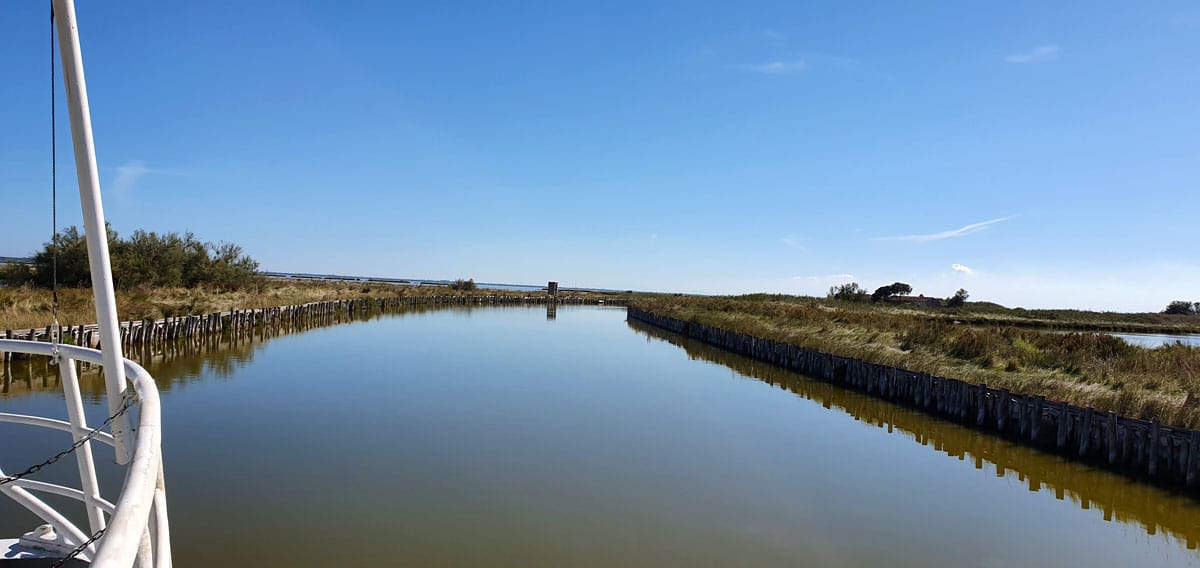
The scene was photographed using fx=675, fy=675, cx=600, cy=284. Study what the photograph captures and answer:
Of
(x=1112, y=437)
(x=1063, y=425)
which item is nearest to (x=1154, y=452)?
(x=1112, y=437)

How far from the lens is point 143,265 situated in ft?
108

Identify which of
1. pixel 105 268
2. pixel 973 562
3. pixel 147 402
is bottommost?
pixel 973 562

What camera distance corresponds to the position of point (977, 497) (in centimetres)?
970

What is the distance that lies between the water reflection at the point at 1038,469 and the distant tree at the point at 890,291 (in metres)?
52.2

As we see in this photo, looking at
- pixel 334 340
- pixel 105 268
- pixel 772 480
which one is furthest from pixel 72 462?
pixel 334 340

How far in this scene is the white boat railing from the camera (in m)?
1.79

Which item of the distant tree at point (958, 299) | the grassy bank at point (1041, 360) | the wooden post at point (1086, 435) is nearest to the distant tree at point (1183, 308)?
the distant tree at point (958, 299)

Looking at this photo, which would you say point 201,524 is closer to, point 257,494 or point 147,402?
point 257,494

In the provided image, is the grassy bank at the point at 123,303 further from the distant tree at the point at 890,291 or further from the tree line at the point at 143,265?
the distant tree at the point at 890,291

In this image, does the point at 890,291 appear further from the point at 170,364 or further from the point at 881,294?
the point at 170,364

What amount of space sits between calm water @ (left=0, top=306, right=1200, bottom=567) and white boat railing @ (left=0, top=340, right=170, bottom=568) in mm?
2328

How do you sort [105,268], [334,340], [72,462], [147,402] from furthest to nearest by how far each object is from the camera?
[334,340]
[72,462]
[105,268]
[147,402]

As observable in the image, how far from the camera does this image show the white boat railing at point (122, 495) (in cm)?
179

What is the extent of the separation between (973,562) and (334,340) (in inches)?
972
